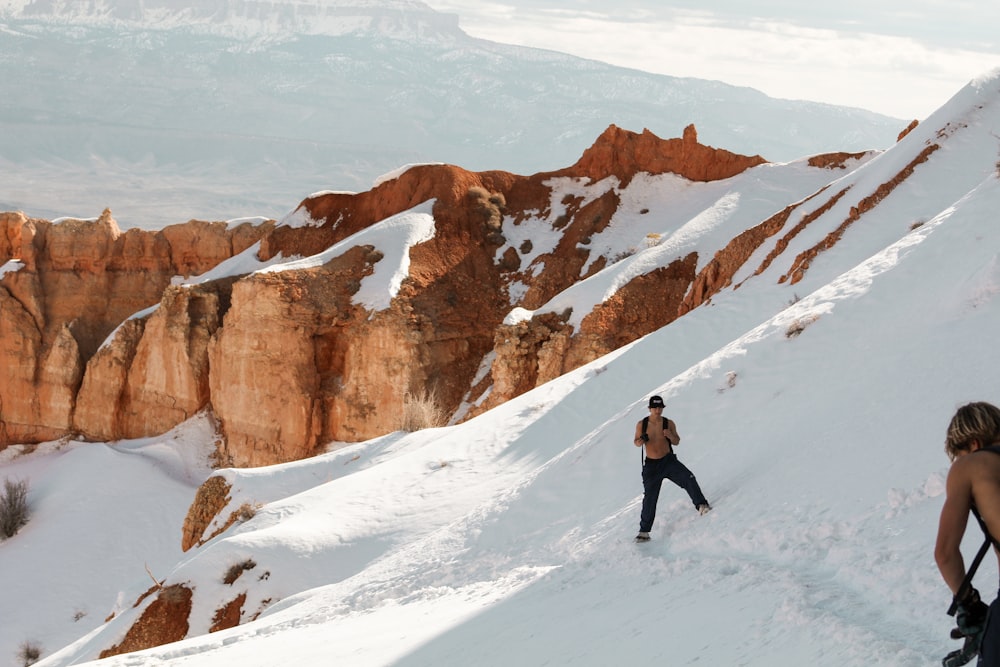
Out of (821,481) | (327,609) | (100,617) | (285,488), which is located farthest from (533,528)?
(100,617)

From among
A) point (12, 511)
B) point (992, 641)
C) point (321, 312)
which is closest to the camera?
point (992, 641)

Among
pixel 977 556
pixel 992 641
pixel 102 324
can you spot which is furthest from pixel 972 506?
pixel 102 324

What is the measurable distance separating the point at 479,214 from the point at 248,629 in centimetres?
2740

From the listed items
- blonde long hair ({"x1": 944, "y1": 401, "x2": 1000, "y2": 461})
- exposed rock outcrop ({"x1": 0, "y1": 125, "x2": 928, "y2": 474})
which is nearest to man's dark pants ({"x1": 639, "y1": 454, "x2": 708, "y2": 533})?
blonde long hair ({"x1": 944, "y1": 401, "x2": 1000, "y2": 461})

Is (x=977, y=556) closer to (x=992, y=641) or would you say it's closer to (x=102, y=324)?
(x=992, y=641)

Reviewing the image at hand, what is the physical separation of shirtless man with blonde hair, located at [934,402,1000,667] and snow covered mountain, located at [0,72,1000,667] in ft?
3.84

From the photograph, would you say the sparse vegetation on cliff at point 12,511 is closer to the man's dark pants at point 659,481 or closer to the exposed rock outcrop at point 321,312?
the exposed rock outcrop at point 321,312

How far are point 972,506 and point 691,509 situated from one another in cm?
598

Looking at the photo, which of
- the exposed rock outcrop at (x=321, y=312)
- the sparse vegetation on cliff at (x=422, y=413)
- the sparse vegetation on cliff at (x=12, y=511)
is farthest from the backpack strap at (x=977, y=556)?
the sparse vegetation on cliff at (x=12, y=511)

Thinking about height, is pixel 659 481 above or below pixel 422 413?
above

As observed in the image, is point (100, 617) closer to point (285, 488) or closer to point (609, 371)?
point (285, 488)

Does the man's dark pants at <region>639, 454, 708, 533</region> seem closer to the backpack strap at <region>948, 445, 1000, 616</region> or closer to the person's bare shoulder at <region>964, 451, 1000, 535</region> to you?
the backpack strap at <region>948, 445, 1000, 616</region>

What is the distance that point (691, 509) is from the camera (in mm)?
10125

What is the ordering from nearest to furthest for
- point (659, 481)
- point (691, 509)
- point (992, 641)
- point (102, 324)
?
point (992, 641), point (659, 481), point (691, 509), point (102, 324)
